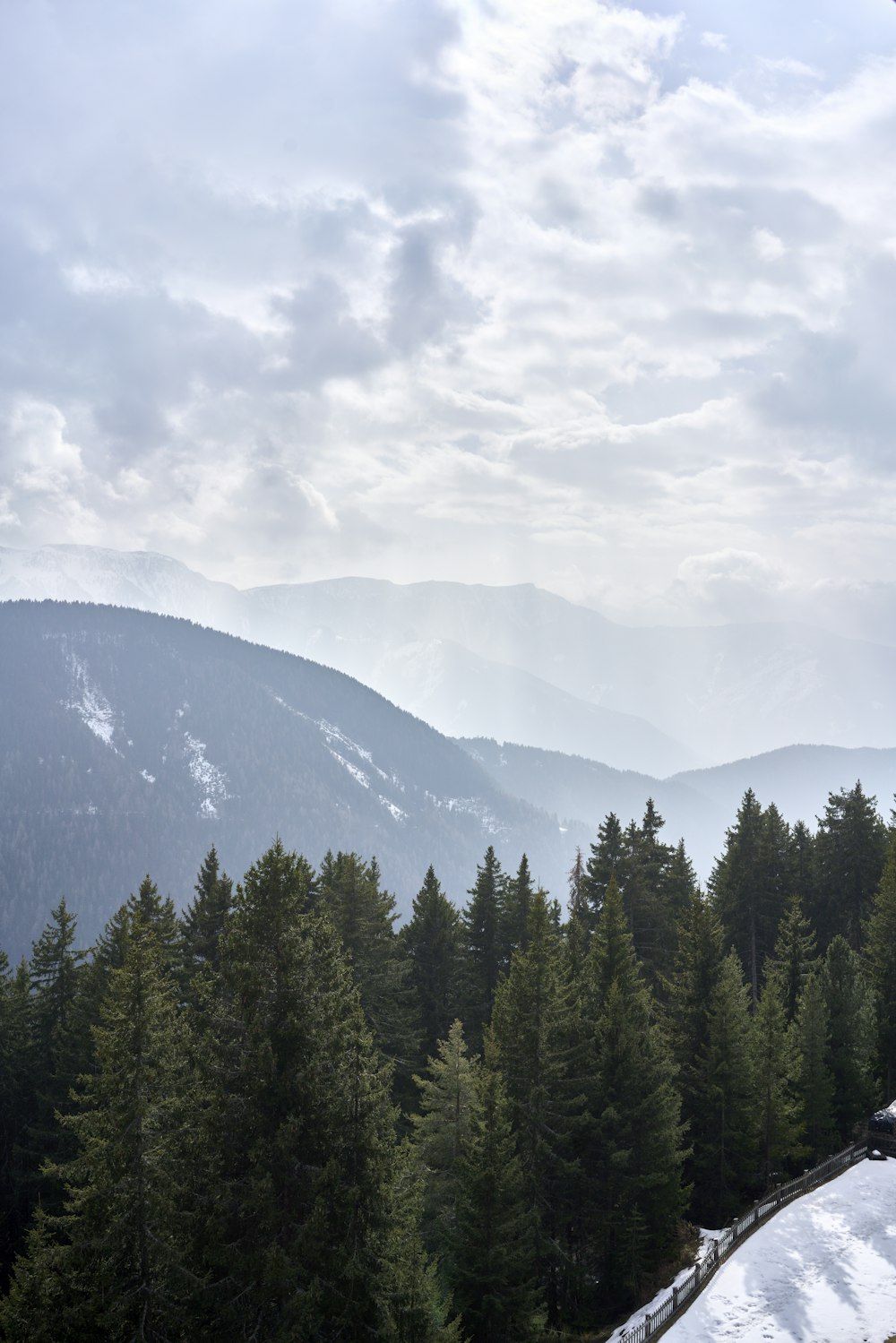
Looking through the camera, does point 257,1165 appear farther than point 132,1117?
No

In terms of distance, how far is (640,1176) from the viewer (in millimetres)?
32156

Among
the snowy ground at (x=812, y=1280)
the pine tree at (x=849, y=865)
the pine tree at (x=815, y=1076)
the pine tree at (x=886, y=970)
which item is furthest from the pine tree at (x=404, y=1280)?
the pine tree at (x=849, y=865)

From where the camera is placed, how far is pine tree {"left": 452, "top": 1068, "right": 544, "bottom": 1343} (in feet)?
89.1

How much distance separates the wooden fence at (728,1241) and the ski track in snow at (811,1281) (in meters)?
0.41

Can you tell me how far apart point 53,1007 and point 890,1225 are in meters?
37.4

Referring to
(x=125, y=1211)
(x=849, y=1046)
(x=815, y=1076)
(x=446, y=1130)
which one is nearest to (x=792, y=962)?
(x=849, y=1046)

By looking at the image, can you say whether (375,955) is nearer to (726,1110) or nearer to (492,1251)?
(726,1110)

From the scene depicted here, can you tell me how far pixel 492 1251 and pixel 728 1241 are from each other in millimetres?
8088

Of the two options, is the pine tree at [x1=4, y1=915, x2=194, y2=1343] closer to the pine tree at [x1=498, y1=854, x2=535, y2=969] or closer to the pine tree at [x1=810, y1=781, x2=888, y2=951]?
the pine tree at [x1=498, y1=854, x2=535, y2=969]

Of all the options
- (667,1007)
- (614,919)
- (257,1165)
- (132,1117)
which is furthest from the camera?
(667,1007)

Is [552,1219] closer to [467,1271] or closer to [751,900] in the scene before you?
[467,1271]

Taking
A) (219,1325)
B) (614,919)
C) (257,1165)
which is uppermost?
(614,919)

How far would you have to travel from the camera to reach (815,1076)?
39.3 meters

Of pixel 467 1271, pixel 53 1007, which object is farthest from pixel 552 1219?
pixel 53 1007
